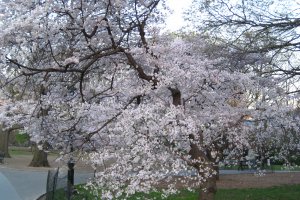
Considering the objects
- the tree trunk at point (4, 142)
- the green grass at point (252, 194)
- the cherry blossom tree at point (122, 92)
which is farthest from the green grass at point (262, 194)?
the tree trunk at point (4, 142)

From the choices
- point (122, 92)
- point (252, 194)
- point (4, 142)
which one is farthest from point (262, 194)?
point (4, 142)

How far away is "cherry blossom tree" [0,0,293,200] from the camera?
26.0 ft

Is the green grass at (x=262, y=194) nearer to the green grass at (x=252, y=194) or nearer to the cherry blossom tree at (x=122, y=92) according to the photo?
the green grass at (x=252, y=194)

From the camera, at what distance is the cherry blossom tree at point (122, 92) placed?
7.91m

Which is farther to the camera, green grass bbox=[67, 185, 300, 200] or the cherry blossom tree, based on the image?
green grass bbox=[67, 185, 300, 200]

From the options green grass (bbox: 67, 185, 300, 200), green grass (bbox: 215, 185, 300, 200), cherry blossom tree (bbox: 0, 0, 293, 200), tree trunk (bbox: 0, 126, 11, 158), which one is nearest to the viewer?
cherry blossom tree (bbox: 0, 0, 293, 200)

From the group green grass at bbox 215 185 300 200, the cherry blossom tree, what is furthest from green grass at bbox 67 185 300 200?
the cherry blossom tree

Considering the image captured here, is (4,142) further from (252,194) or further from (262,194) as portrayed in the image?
(262,194)

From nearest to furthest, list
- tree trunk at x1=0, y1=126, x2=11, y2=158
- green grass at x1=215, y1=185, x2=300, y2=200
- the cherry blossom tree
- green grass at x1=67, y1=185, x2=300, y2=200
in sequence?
the cherry blossom tree → green grass at x1=67, y1=185, x2=300, y2=200 → green grass at x1=215, y1=185, x2=300, y2=200 → tree trunk at x1=0, y1=126, x2=11, y2=158

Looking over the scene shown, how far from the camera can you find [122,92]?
10.1 meters

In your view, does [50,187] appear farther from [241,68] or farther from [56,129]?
[241,68]

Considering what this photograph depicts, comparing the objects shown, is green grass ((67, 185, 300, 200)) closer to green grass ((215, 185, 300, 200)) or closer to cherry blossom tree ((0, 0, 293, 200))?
green grass ((215, 185, 300, 200))

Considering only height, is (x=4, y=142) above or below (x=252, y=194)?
above

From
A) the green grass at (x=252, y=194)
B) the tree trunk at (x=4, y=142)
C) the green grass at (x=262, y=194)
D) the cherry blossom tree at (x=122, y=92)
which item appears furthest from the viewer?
the tree trunk at (x=4, y=142)
